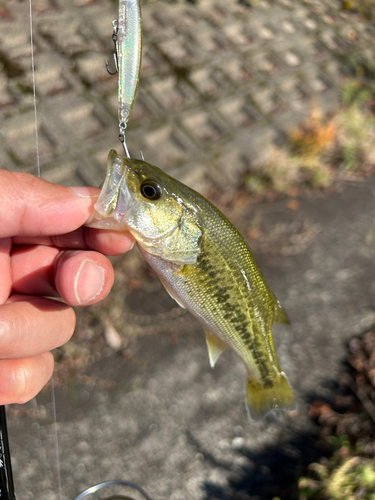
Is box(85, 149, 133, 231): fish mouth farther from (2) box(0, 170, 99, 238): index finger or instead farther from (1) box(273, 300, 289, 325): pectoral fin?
(1) box(273, 300, 289, 325): pectoral fin

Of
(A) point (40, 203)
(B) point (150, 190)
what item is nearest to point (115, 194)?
(B) point (150, 190)

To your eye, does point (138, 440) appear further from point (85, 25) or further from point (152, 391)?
point (85, 25)

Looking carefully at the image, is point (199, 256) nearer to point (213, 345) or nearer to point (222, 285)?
point (222, 285)

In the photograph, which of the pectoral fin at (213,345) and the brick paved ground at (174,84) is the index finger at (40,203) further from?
the brick paved ground at (174,84)

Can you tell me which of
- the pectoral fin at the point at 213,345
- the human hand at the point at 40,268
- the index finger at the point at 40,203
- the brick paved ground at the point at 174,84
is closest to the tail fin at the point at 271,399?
the pectoral fin at the point at 213,345

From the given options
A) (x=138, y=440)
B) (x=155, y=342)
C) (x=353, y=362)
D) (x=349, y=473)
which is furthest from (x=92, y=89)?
(x=349, y=473)

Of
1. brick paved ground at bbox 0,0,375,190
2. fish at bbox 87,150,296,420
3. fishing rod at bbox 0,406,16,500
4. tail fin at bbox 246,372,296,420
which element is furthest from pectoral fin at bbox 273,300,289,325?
brick paved ground at bbox 0,0,375,190
